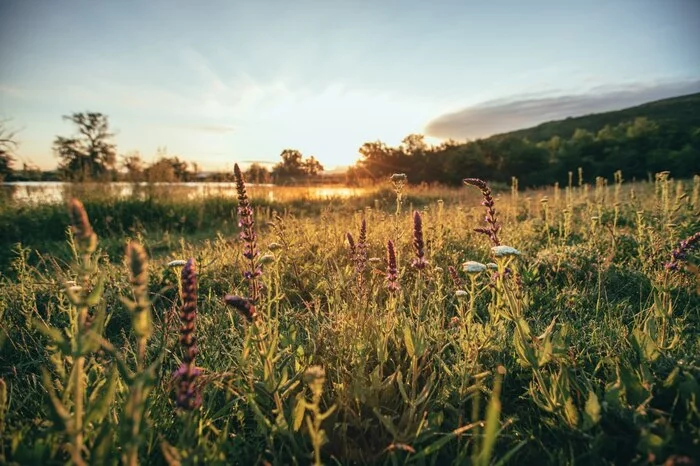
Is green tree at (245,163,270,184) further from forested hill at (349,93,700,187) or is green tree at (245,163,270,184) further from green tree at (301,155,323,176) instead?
forested hill at (349,93,700,187)

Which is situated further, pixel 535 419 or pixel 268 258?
pixel 268 258

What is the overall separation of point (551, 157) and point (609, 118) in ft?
169

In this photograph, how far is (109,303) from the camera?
3512 mm

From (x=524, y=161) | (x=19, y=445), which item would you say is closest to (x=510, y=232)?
(x=19, y=445)

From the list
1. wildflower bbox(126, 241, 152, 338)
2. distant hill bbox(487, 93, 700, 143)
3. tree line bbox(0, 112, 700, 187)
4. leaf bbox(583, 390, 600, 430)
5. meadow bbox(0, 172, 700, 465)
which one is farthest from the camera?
distant hill bbox(487, 93, 700, 143)

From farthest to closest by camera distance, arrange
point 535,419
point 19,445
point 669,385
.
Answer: point 535,419, point 669,385, point 19,445

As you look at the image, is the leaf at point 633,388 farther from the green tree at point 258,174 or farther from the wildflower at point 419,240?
the green tree at point 258,174

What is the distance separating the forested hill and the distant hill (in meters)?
30.5

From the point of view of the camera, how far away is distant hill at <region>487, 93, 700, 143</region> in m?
62.7

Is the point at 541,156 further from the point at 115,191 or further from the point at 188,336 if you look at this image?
the point at 188,336

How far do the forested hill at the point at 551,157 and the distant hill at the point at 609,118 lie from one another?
100 ft

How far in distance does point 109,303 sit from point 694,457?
4.14 meters

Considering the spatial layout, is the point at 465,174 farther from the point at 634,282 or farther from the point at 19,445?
the point at 19,445

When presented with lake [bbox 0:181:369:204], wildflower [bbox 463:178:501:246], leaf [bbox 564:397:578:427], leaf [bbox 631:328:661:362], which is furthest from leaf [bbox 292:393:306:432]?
lake [bbox 0:181:369:204]
